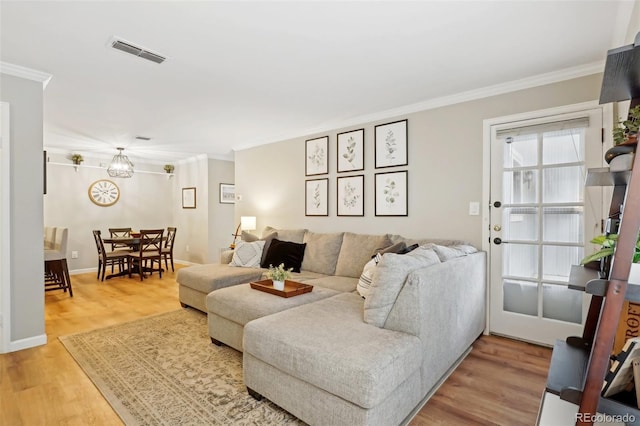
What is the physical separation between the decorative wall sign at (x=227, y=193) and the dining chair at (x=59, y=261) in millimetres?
2810

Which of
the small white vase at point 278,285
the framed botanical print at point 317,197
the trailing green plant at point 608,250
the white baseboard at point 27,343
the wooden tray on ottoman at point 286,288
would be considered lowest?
the white baseboard at point 27,343

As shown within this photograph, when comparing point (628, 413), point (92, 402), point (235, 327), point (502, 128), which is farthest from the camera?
point (502, 128)

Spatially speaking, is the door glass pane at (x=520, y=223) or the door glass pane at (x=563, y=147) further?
the door glass pane at (x=520, y=223)

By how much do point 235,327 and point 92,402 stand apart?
3.18 ft

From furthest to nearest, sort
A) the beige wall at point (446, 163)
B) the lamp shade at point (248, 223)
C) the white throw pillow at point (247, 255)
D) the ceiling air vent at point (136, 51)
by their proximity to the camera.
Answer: the lamp shade at point (248, 223)
the white throw pillow at point (247, 255)
the beige wall at point (446, 163)
the ceiling air vent at point (136, 51)

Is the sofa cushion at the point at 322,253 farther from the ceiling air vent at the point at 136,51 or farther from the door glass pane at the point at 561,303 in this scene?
the ceiling air vent at the point at 136,51

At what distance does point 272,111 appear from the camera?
376cm

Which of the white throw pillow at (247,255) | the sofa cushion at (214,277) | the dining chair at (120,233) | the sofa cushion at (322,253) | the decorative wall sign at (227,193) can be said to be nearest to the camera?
the sofa cushion at (214,277)

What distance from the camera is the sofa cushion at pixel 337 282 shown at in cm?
301

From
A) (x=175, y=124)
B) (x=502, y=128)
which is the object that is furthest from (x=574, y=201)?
(x=175, y=124)

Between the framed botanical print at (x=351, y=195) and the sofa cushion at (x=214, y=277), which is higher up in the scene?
the framed botanical print at (x=351, y=195)

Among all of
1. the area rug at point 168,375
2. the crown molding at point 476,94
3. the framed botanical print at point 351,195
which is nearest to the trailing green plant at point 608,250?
the area rug at point 168,375

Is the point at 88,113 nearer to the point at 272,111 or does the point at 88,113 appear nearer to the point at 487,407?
the point at 272,111

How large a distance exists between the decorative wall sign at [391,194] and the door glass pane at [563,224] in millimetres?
1286
